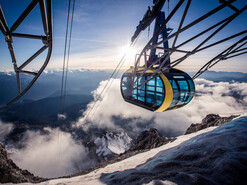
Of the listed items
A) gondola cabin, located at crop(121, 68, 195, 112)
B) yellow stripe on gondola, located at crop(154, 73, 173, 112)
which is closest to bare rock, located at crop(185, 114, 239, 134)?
gondola cabin, located at crop(121, 68, 195, 112)

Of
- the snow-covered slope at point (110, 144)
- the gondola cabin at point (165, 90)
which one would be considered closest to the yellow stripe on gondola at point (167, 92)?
the gondola cabin at point (165, 90)

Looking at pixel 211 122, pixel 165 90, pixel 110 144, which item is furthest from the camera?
pixel 110 144

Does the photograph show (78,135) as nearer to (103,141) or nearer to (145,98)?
(103,141)

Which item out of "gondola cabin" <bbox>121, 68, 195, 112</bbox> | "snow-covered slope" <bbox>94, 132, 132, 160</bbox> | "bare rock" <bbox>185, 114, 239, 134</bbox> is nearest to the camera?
"gondola cabin" <bbox>121, 68, 195, 112</bbox>

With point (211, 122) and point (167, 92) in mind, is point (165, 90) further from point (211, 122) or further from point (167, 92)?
point (211, 122)

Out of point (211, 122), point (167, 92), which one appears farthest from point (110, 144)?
point (167, 92)

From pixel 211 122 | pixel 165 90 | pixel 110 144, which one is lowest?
pixel 110 144

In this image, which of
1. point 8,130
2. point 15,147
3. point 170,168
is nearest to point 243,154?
point 170,168

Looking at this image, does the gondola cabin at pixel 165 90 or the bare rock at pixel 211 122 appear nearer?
the gondola cabin at pixel 165 90

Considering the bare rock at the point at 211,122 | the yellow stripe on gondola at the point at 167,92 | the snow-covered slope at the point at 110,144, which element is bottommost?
the snow-covered slope at the point at 110,144

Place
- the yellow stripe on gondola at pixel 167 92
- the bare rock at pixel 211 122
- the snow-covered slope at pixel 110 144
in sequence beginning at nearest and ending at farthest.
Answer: the yellow stripe on gondola at pixel 167 92 → the bare rock at pixel 211 122 → the snow-covered slope at pixel 110 144

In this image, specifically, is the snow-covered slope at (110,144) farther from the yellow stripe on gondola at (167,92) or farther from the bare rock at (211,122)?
the yellow stripe on gondola at (167,92)

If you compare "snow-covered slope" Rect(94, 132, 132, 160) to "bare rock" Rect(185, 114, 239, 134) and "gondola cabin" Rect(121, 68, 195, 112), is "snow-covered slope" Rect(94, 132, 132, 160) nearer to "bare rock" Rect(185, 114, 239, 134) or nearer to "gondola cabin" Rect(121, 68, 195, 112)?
"bare rock" Rect(185, 114, 239, 134)
